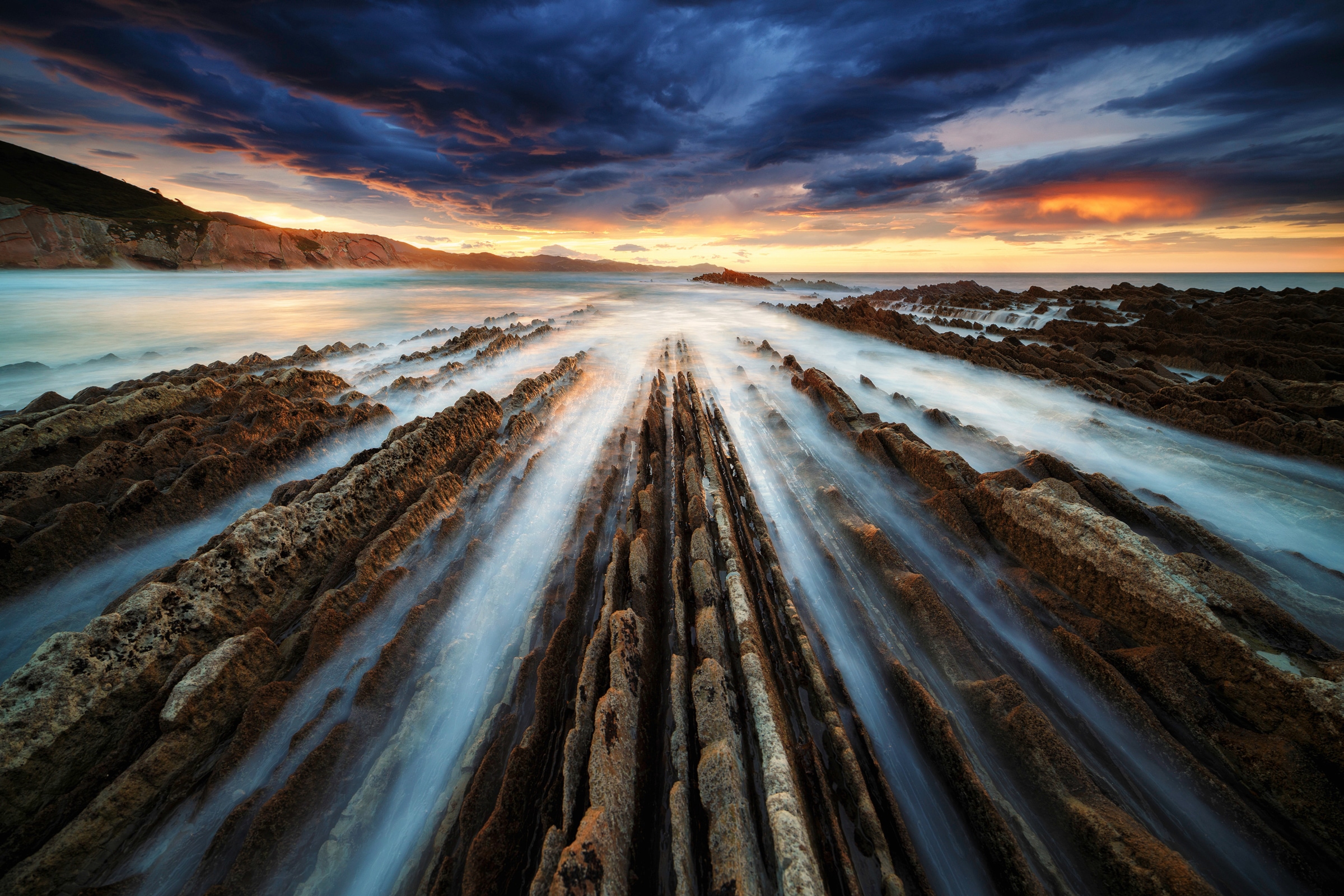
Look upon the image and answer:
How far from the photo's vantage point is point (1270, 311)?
14.1 meters

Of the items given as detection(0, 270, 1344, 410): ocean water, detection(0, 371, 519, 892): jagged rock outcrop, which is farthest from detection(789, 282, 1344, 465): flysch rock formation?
detection(0, 270, 1344, 410): ocean water

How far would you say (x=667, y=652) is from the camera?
11.2 ft

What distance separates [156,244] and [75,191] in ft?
76.2

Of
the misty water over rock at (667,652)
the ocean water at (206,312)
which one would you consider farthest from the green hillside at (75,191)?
the misty water over rock at (667,652)

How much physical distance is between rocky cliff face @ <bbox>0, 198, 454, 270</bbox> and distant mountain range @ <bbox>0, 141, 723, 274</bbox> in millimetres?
89

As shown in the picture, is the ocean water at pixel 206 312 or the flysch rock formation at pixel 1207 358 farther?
the ocean water at pixel 206 312

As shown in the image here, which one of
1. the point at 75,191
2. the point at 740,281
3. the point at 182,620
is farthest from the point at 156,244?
the point at 182,620

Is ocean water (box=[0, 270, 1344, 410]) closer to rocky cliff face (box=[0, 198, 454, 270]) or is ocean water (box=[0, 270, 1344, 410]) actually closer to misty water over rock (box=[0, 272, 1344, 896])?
rocky cliff face (box=[0, 198, 454, 270])

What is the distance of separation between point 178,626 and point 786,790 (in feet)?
15.5

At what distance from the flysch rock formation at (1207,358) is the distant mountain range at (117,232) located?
81.9 m

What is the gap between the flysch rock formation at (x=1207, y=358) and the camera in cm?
693

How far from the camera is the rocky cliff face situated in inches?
1763

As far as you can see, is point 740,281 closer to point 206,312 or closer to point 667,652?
point 206,312

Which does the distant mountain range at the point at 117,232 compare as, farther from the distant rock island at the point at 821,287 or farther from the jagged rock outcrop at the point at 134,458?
the distant rock island at the point at 821,287
